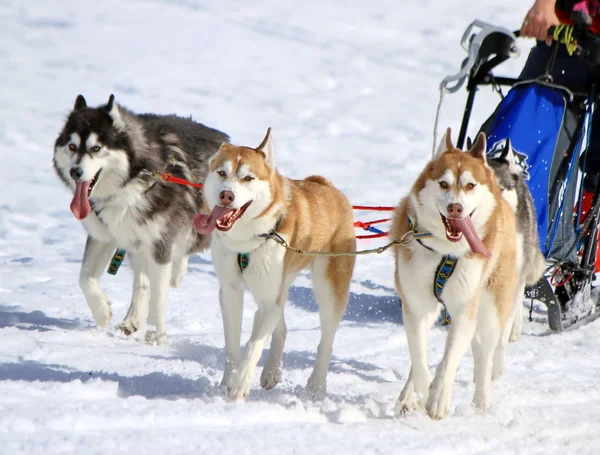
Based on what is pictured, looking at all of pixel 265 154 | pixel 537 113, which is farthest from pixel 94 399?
pixel 537 113

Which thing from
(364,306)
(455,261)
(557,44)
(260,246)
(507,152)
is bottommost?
(364,306)

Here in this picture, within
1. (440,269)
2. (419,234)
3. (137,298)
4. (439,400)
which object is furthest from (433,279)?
(137,298)

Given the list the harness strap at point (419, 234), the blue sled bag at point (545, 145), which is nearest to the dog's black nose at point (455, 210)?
the harness strap at point (419, 234)

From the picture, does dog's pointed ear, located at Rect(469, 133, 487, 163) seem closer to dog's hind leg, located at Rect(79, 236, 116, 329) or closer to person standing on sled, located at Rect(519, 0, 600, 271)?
person standing on sled, located at Rect(519, 0, 600, 271)

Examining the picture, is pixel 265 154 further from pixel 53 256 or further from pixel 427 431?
pixel 53 256

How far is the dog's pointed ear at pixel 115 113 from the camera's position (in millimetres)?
4438

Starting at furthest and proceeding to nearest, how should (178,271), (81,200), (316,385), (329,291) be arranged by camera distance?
(178,271)
(81,200)
(329,291)
(316,385)

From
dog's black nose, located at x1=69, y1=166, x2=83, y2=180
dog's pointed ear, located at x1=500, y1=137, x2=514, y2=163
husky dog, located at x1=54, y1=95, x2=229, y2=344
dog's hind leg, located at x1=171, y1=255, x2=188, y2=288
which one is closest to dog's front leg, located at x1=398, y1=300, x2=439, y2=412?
dog's pointed ear, located at x1=500, y1=137, x2=514, y2=163

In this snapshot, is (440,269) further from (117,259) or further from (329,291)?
(117,259)

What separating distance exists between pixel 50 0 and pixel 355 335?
13.3 m

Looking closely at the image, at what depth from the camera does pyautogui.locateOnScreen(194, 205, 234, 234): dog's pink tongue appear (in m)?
3.21

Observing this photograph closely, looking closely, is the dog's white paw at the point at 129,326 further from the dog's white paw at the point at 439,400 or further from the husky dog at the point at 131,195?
the dog's white paw at the point at 439,400

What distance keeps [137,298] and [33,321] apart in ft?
2.20

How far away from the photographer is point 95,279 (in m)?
4.71
